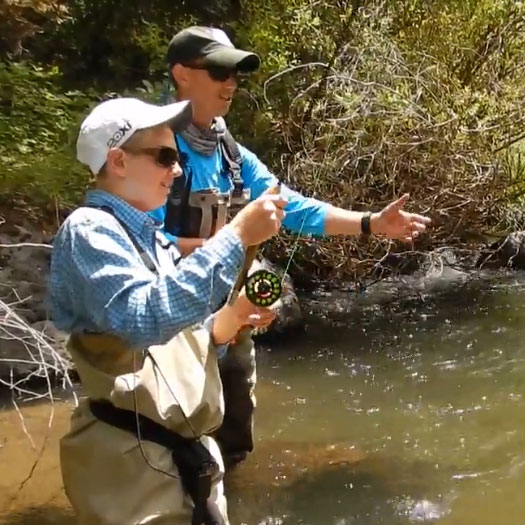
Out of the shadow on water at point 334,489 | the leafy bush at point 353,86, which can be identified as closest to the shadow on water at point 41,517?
the shadow on water at point 334,489

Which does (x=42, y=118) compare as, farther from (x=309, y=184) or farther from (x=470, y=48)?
(x=470, y=48)

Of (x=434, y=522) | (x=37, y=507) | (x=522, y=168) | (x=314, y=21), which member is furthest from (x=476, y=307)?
(x=37, y=507)

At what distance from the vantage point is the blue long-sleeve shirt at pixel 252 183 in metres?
3.37

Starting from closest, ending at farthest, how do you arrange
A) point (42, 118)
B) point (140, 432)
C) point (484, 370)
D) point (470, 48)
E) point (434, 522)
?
point (140, 432) → point (434, 522) → point (484, 370) → point (42, 118) → point (470, 48)

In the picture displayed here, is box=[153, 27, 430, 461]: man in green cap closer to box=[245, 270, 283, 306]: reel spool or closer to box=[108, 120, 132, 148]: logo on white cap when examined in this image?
box=[245, 270, 283, 306]: reel spool

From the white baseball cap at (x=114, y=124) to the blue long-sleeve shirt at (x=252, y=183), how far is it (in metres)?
0.94

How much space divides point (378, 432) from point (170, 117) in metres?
3.30

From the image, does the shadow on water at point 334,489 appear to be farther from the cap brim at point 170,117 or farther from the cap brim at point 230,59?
the cap brim at point 170,117

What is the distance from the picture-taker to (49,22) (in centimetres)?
879

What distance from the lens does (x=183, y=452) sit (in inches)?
93.0

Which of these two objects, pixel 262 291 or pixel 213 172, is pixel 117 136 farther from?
pixel 213 172

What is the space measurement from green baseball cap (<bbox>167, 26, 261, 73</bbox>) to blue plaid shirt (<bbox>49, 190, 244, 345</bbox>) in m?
1.18

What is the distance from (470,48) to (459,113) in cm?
77

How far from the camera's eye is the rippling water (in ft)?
14.0
